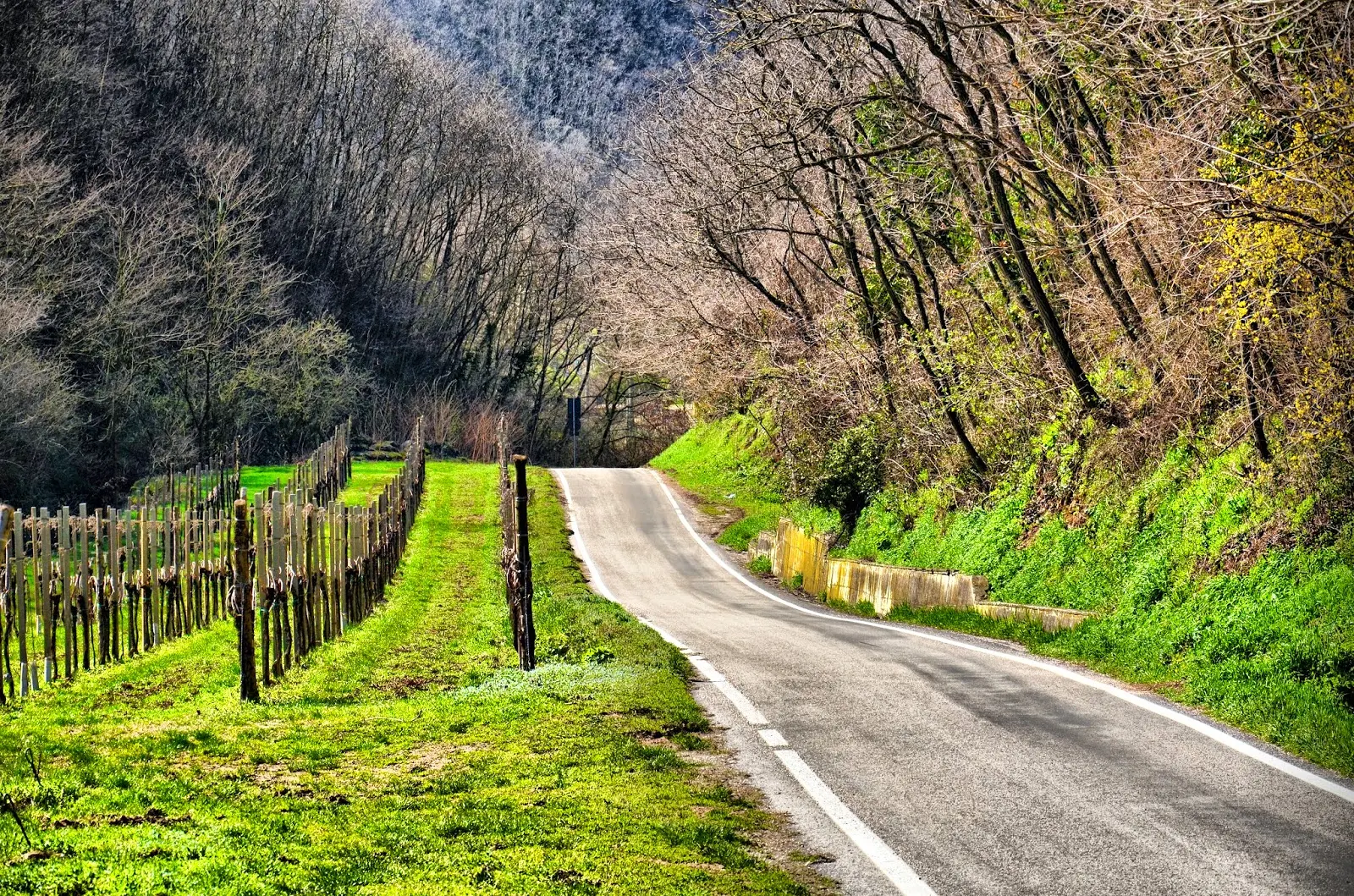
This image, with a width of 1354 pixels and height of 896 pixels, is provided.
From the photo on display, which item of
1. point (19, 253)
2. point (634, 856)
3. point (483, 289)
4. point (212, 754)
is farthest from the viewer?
point (483, 289)

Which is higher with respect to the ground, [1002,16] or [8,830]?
[1002,16]

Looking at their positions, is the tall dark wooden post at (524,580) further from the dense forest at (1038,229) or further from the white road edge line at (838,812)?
the dense forest at (1038,229)

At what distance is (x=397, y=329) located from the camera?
76.4 metres

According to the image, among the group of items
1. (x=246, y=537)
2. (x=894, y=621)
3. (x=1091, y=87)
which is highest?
(x=1091, y=87)

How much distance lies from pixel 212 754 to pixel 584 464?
255 feet

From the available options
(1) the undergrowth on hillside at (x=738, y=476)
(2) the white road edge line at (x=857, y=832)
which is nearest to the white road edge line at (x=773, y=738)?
(2) the white road edge line at (x=857, y=832)

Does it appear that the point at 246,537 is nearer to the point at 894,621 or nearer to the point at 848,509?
the point at 894,621

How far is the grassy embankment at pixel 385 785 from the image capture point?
6465mm

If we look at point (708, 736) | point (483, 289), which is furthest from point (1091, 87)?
point (483, 289)

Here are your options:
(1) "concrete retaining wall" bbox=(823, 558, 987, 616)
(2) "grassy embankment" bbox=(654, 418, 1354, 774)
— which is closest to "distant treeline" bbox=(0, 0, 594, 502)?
(1) "concrete retaining wall" bbox=(823, 558, 987, 616)

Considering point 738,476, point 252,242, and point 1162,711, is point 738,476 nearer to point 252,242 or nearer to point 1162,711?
point 252,242

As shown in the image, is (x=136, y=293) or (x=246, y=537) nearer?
(x=246, y=537)

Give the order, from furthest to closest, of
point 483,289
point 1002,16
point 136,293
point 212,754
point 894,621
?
point 483,289, point 136,293, point 894,621, point 1002,16, point 212,754

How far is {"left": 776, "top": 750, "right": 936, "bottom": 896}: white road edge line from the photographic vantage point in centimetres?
641
